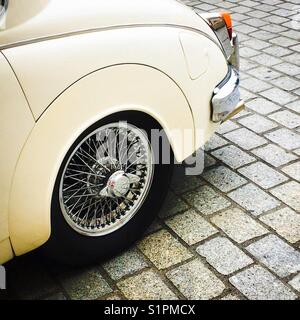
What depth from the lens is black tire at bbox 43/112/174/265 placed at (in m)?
2.51

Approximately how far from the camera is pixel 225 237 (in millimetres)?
3002

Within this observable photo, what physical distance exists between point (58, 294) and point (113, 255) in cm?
39

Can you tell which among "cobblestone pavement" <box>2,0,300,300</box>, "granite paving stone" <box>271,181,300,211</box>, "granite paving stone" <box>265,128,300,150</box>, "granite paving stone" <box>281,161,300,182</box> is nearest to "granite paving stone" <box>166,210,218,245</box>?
"cobblestone pavement" <box>2,0,300,300</box>

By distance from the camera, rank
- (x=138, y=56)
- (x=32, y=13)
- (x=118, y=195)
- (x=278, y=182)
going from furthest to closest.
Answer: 1. (x=278, y=182)
2. (x=118, y=195)
3. (x=138, y=56)
4. (x=32, y=13)

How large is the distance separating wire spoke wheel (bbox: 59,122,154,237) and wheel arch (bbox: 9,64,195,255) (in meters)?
0.13

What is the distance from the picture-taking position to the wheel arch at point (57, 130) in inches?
87.4

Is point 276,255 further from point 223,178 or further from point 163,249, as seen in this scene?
point 223,178

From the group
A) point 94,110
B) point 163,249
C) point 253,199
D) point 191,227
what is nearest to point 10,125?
point 94,110

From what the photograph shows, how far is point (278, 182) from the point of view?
3.45 metres

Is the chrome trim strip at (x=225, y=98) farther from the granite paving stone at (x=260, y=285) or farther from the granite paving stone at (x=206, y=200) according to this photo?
the granite paving stone at (x=260, y=285)

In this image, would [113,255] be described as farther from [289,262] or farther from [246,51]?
[246,51]

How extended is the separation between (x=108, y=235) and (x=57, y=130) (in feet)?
2.67

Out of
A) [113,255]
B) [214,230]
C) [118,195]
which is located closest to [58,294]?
[113,255]

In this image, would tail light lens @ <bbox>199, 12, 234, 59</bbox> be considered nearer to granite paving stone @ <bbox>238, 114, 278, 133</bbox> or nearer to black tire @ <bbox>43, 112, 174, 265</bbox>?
granite paving stone @ <bbox>238, 114, 278, 133</bbox>
